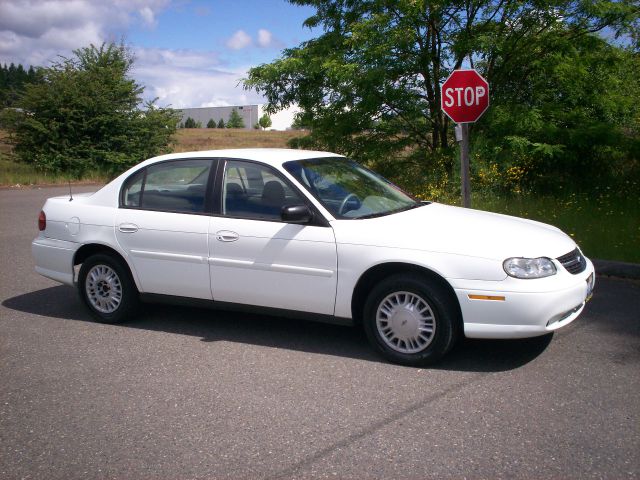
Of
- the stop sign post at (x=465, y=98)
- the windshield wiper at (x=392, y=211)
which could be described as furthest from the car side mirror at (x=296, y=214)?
the stop sign post at (x=465, y=98)

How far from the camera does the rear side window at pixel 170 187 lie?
573 cm

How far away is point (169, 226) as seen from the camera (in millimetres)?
5660

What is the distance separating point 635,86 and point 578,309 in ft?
33.2

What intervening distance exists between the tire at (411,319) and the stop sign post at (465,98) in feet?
13.5

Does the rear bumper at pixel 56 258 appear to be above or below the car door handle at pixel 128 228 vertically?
below

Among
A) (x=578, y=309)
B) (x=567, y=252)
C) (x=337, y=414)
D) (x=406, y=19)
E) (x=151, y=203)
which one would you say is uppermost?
(x=406, y=19)

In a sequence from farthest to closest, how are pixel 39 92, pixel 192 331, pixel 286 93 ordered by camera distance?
pixel 39 92
pixel 286 93
pixel 192 331

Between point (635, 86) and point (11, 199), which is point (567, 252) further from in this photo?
point (11, 199)

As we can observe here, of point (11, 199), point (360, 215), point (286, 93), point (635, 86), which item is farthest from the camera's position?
point (11, 199)

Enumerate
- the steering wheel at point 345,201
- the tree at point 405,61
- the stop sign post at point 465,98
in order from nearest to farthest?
the steering wheel at point 345,201, the stop sign post at point 465,98, the tree at point 405,61

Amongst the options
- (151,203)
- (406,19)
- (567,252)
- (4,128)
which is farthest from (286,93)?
(4,128)

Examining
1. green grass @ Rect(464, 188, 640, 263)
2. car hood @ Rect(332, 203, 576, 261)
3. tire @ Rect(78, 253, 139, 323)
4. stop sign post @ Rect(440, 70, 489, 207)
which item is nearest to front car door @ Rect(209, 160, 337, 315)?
car hood @ Rect(332, 203, 576, 261)

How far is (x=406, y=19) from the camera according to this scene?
39.1 ft

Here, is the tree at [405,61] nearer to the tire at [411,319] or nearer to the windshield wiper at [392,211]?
the windshield wiper at [392,211]
